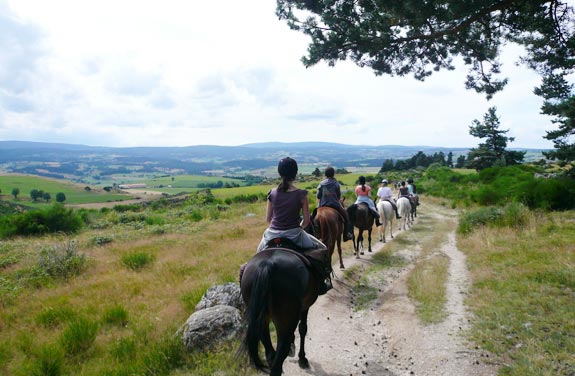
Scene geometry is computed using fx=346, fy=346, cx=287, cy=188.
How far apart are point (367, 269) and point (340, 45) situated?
664cm

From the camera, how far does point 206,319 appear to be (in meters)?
5.96

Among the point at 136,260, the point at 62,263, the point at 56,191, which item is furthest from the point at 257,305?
the point at 56,191

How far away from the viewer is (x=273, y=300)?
423 centimetres

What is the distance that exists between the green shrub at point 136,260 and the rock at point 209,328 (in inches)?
256

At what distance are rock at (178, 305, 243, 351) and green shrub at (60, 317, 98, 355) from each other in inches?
68.2

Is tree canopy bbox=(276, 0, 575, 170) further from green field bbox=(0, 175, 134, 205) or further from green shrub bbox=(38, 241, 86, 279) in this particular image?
green field bbox=(0, 175, 134, 205)

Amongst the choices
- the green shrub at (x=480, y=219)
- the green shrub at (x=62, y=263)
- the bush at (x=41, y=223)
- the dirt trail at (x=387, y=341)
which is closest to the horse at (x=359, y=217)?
the dirt trail at (x=387, y=341)

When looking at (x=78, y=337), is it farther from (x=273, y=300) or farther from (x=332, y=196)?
(x=332, y=196)

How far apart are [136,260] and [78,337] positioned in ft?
19.6

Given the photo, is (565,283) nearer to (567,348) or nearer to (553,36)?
(567,348)

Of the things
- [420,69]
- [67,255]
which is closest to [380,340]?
[420,69]

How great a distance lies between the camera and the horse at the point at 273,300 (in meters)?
4.09

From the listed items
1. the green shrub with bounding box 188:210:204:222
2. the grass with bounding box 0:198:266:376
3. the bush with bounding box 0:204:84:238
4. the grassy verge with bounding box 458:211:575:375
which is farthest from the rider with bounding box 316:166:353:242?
the bush with bounding box 0:204:84:238

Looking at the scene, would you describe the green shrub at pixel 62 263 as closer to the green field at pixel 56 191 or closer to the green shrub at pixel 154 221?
the green shrub at pixel 154 221
